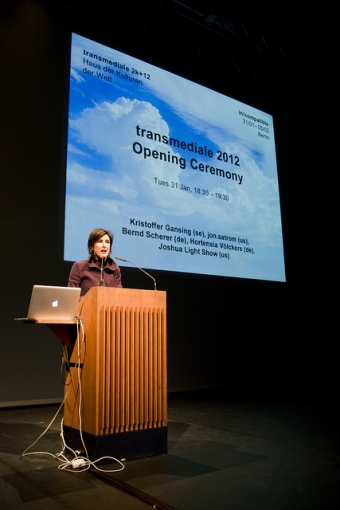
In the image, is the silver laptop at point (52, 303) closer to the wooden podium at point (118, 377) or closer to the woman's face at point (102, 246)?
the wooden podium at point (118, 377)

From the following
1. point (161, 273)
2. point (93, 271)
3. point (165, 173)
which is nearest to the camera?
point (93, 271)

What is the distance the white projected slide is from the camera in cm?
394

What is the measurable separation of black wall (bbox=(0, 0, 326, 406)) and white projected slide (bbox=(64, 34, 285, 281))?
203 millimetres

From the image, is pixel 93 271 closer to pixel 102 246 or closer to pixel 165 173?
pixel 102 246

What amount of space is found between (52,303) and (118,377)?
18.9 inches

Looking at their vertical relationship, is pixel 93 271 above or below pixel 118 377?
above

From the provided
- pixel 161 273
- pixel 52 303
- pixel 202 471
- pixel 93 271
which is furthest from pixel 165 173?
pixel 202 471

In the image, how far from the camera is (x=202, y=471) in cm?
194

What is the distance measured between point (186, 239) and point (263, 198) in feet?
4.32

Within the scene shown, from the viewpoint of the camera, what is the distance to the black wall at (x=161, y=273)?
12.5ft

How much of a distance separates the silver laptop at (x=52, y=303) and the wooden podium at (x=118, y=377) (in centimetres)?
11

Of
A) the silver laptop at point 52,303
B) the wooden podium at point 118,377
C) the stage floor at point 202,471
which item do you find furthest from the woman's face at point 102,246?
the stage floor at point 202,471

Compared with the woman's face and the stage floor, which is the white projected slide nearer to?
the woman's face

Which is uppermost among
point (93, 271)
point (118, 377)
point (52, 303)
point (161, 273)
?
point (161, 273)
